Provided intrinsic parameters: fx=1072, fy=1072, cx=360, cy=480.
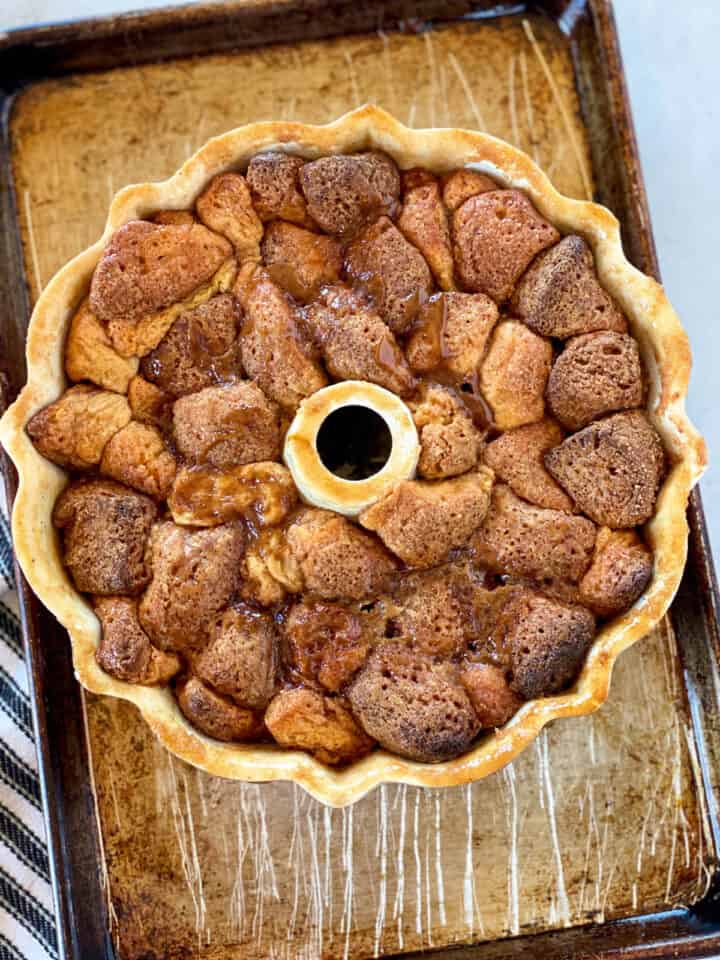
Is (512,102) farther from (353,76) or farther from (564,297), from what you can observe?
(564,297)

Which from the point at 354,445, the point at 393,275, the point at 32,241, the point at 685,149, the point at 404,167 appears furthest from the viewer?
the point at 685,149

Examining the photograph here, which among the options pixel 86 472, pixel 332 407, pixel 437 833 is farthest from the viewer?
pixel 437 833

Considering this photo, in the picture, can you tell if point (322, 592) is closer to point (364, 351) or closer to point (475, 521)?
point (475, 521)

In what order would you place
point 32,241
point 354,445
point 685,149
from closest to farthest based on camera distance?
1. point 354,445
2. point 32,241
3. point 685,149

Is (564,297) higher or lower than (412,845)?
higher

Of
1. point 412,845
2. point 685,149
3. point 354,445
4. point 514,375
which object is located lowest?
point 412,845

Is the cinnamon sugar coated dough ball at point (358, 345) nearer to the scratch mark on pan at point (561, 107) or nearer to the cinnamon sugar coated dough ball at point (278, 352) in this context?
the cinnamon sugar coated dough ball at point (278, 352)

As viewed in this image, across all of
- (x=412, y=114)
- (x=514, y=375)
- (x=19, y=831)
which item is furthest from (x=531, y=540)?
(x=19, y=831)

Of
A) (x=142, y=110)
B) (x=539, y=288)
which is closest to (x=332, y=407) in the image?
(x=539, y=288)
